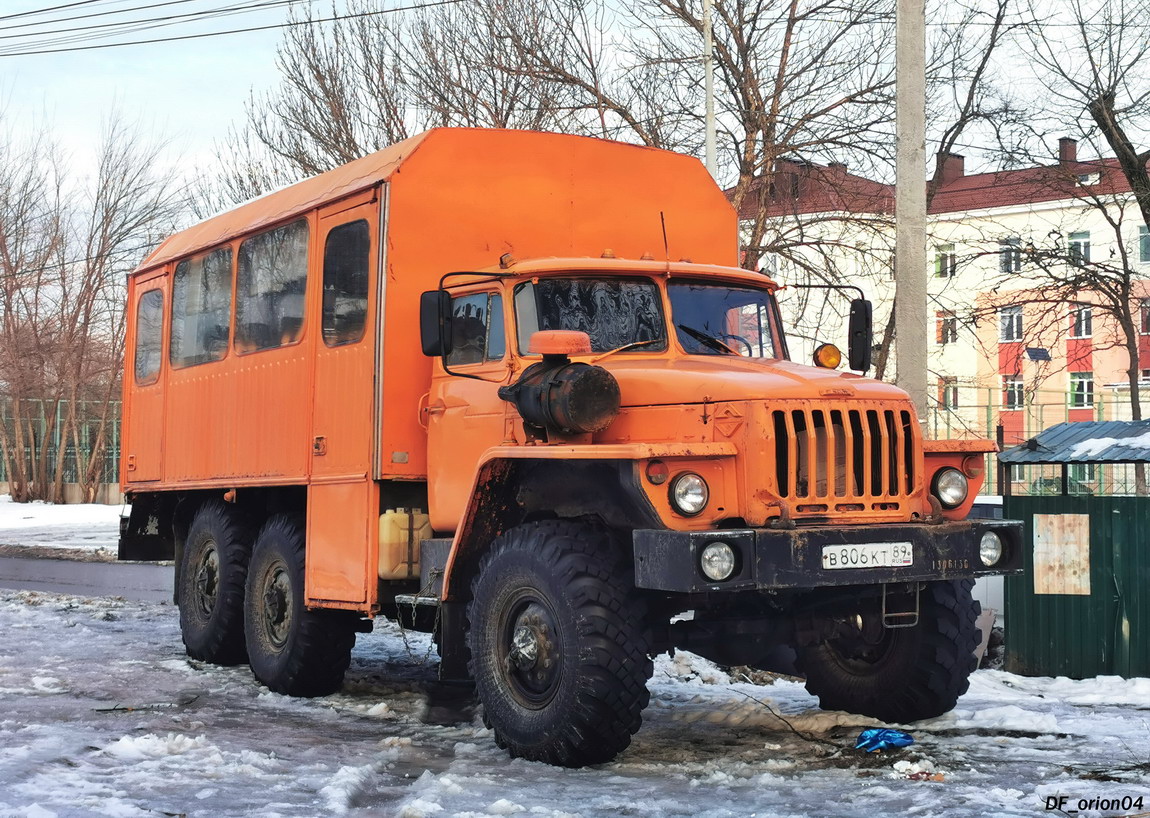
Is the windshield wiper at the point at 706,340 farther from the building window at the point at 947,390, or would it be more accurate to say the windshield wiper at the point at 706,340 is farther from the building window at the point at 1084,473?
the building window at the point at 947,390

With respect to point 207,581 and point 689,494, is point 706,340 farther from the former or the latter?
point 207,581

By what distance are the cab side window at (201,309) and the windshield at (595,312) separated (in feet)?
13.1

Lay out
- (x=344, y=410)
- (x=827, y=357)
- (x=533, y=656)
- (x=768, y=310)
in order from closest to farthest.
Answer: (x=533, y=656) → (x=827, y=357) → (x=768, y=310) → (x=344, y=410)

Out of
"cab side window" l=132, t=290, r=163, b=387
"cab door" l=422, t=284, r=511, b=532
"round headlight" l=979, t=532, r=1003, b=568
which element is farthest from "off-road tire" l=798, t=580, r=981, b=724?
"cab side window" l=132, t=290, r=163, b=387

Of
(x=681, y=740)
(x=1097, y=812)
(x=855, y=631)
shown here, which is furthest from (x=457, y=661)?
(x=1097, y=812)

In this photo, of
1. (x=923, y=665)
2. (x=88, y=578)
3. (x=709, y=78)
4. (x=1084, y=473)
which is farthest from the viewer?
(x=88, y=578)

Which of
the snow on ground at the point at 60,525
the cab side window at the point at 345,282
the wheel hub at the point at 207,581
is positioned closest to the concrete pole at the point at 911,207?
the cab side window at the point at 345,282

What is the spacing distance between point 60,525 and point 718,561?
31.4m

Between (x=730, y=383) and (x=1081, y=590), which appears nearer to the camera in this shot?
(x=730, y=383)

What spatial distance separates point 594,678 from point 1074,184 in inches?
725

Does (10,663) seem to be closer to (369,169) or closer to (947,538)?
(369,169)

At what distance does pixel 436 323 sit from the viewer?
816cm

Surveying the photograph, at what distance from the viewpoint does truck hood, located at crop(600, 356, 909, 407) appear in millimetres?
7156

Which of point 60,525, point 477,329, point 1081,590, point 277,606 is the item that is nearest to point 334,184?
point 477,329
